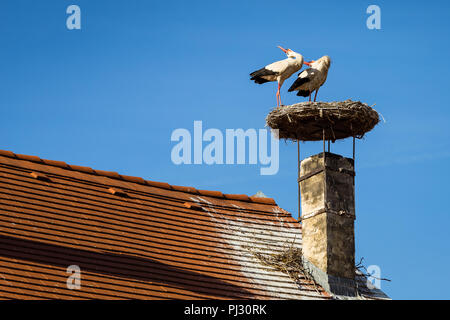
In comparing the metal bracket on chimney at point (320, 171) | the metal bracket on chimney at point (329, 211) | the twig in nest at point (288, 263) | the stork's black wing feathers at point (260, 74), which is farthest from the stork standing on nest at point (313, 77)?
the twig in nest at point (288, 263)

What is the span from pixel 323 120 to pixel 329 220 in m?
2.08

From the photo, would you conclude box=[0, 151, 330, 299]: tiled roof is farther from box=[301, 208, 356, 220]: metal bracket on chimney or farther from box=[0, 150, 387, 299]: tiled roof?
box=[301, 208, 356, 220]: metal bracket on chimney

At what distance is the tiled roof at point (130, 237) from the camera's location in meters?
14.3

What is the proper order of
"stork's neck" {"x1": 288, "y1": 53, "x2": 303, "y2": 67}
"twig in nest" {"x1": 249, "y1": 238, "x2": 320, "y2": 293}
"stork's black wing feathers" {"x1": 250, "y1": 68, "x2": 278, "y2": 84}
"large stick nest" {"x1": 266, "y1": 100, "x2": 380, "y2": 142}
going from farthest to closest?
"stork's neck" {"x1": 288, "y1": 53, "x2": 303, "y2": 67}, "stork's black wing feathers" {"x1": 250, "y1": 68, "x2": 278, "y2": 84}, "large stick nest" {"x1": 266, "y1": 100, "x2": 380, "y2": 142}, "twig in nest" {"x1": 249, "y1": 238, "x2": 320, "y2": 293}

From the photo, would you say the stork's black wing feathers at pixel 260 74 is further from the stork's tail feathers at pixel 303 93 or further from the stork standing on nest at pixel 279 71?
the stork's tail feathers at pixel 303 93

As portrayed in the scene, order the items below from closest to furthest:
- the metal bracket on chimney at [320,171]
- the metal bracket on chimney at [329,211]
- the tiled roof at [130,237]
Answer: the tiled roof at [130,237], the metal bracket on chimney at [329,211], the metal bracket on chimney at [320,171]

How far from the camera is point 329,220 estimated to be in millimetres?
17141

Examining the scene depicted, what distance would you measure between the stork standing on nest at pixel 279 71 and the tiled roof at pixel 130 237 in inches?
100

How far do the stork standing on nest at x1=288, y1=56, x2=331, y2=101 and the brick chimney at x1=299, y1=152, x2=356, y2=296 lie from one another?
6.65ft

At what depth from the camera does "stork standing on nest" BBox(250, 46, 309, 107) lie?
19.5 meters

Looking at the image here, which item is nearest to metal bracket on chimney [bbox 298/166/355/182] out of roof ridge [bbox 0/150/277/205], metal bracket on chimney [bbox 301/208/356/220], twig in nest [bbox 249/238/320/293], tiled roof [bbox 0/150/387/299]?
metal bracket on chimney [bbox 301/208/356/220]

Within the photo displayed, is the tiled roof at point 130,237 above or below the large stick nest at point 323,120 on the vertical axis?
below

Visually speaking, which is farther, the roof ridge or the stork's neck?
the stork's neck
